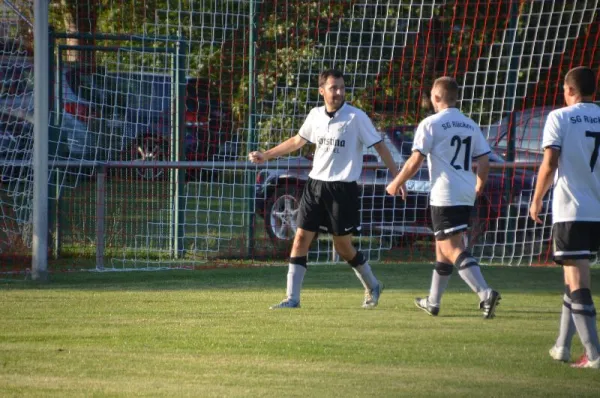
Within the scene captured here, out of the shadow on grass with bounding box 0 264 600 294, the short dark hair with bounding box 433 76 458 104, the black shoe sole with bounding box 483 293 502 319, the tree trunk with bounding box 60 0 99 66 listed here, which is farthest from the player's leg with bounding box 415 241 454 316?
the tree trunk with bounding box 60 0 99 66

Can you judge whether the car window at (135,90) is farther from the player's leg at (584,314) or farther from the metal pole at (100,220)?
the player's leg at (584,314)

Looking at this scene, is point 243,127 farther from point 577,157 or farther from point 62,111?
point 577,157

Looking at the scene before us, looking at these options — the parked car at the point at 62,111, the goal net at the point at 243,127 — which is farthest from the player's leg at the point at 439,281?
the parked car at the point at 62,111

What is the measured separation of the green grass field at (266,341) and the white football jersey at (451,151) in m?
1.01

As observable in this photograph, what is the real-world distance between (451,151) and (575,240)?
203 centimetres

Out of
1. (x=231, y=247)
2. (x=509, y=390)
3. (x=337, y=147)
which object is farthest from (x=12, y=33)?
(x=509, y=390)

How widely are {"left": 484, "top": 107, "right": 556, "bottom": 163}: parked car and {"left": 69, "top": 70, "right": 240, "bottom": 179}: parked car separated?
10.7 feet

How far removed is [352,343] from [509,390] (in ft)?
5.50

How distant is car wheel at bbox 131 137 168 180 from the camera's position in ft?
43.9

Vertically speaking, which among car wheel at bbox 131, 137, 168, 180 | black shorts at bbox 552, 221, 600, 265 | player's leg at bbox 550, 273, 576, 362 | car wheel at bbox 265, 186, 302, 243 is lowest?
car wheel at bbox 265, 186, 302, 243

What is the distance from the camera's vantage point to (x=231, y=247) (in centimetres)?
1366

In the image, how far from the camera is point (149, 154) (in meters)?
13.9

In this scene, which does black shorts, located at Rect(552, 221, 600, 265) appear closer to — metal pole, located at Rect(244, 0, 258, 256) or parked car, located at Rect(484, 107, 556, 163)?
parked car, located at Rect(484, 107, 556, 163)

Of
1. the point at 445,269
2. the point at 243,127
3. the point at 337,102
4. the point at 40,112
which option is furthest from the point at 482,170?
the point at 243,127
